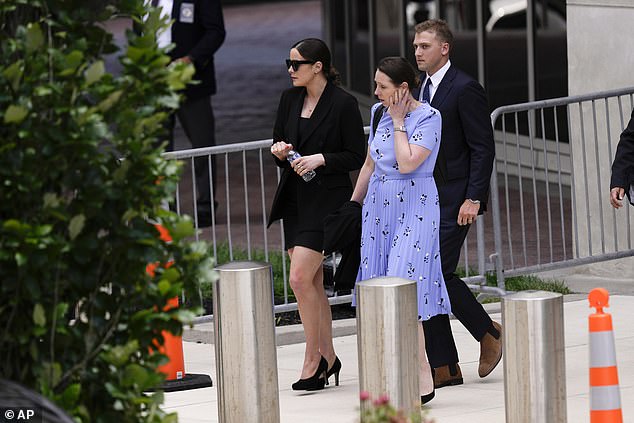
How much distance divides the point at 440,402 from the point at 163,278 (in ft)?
10.0

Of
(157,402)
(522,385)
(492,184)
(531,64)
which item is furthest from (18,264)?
(531,64)

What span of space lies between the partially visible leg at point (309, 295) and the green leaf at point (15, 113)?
11.3 ft

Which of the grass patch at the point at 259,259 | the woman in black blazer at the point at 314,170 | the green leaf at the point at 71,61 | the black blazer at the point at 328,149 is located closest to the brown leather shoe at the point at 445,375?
the woman in black blazer at the point at 314,170

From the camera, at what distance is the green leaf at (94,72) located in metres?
4.53

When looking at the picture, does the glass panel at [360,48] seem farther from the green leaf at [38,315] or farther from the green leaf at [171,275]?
the green leaf at [38,315]

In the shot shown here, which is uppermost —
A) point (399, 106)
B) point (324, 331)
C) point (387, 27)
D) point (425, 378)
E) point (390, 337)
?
point (387, 27)

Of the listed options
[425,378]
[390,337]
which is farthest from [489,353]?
[390,337]

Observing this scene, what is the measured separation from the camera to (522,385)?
6367mm

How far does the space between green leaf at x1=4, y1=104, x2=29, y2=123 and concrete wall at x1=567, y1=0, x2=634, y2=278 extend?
22.4ft

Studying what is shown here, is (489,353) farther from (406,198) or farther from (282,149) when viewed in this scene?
(282,149)

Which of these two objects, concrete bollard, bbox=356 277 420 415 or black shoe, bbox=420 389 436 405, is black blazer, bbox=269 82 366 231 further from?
concrete bollard, bbox=356 277 420 415

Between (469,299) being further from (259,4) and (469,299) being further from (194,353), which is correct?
(259,4)

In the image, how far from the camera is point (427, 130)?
7.35 metres

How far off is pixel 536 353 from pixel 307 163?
72.6 inches
